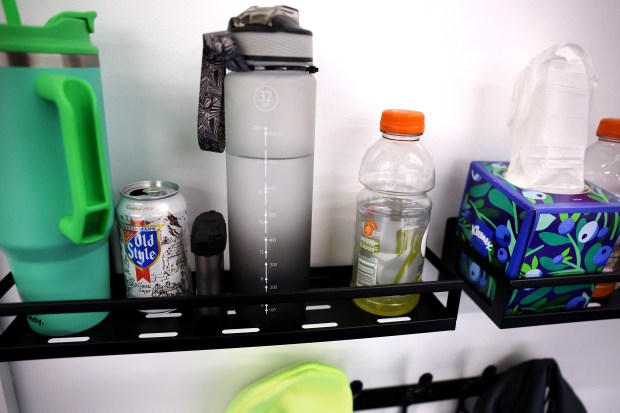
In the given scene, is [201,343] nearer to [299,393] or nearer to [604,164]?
[299,393]

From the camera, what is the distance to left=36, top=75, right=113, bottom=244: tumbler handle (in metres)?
0.32

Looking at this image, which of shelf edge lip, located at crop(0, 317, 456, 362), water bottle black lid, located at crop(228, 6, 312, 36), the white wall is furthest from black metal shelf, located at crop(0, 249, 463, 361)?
water bottle black lid, located at crop(228, 6, 312, 36)

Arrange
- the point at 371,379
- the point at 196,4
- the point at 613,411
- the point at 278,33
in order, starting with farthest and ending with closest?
the point at 613,411 < the point at 371,379 < the point at 196,4 < the point at 278,33

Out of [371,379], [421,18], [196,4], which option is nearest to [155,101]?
[196,4]

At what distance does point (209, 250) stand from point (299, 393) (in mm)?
307

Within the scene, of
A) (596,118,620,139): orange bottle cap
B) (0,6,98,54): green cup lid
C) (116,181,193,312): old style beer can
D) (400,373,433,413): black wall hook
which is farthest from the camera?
(400,373,433,413): black wall hook

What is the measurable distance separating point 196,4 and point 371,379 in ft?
2.11

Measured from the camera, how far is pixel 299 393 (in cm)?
60

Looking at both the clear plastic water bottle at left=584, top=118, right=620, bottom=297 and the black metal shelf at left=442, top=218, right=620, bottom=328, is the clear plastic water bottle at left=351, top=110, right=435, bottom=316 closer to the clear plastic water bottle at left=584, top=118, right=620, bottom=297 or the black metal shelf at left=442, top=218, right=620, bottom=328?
the black metal shelf at left=442, top=218, right=620, bottom=328

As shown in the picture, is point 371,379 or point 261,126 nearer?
point 261,126

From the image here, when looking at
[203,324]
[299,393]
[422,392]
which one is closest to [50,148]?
[203,324]

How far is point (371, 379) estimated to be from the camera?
2.26 ft

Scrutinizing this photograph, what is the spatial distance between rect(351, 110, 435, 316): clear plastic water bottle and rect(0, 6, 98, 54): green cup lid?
321mm

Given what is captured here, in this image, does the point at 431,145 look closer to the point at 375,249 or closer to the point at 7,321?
the point at 375,249
